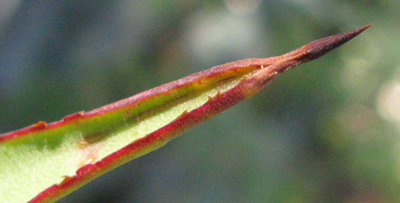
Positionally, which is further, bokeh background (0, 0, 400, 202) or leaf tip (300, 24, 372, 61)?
bokeh background (0, 0, 400, 202)

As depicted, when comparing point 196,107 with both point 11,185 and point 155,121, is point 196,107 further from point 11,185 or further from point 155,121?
point 11,185

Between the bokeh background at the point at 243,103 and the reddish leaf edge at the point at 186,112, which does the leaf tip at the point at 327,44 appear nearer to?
the reddish leaf edge at the point at 186,112

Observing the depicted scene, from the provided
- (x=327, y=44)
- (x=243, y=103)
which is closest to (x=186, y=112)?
(x=327, y=44)

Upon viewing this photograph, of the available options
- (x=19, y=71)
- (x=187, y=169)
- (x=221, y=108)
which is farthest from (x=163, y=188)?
(x=221, y=108)

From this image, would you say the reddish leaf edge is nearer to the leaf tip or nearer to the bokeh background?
the leaf tip

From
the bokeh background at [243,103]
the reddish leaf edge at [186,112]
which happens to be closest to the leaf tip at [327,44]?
the reddish leaf edge at [186,112]

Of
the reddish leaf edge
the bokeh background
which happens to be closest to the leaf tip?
the reddish leaf edge
